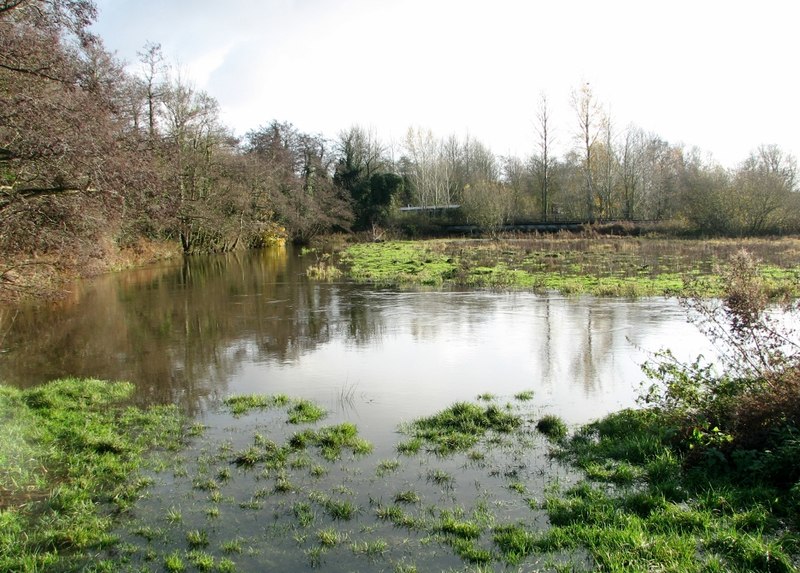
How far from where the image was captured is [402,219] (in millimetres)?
59094

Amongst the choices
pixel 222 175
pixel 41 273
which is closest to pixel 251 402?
pixel 41 273

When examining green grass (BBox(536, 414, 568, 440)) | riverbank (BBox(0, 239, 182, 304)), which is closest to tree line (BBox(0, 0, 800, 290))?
riverbank (BBox(0, 239, 182, 304))

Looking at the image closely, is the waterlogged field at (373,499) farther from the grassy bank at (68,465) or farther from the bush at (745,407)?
the bush at (745,407)

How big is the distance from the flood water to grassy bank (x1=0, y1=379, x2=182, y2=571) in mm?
374

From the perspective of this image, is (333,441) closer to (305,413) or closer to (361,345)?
(305,413)

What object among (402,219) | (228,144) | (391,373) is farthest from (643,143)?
(391,373)

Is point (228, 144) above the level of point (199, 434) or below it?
above

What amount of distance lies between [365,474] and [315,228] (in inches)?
2033

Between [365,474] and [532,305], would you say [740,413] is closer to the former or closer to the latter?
[365,474]

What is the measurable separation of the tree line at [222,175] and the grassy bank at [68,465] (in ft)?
10.8

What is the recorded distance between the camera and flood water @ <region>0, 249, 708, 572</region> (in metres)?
5.26

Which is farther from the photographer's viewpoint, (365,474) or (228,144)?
(228,144)

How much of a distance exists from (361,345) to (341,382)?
3127 mm

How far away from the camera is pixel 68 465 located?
22.1 ft
